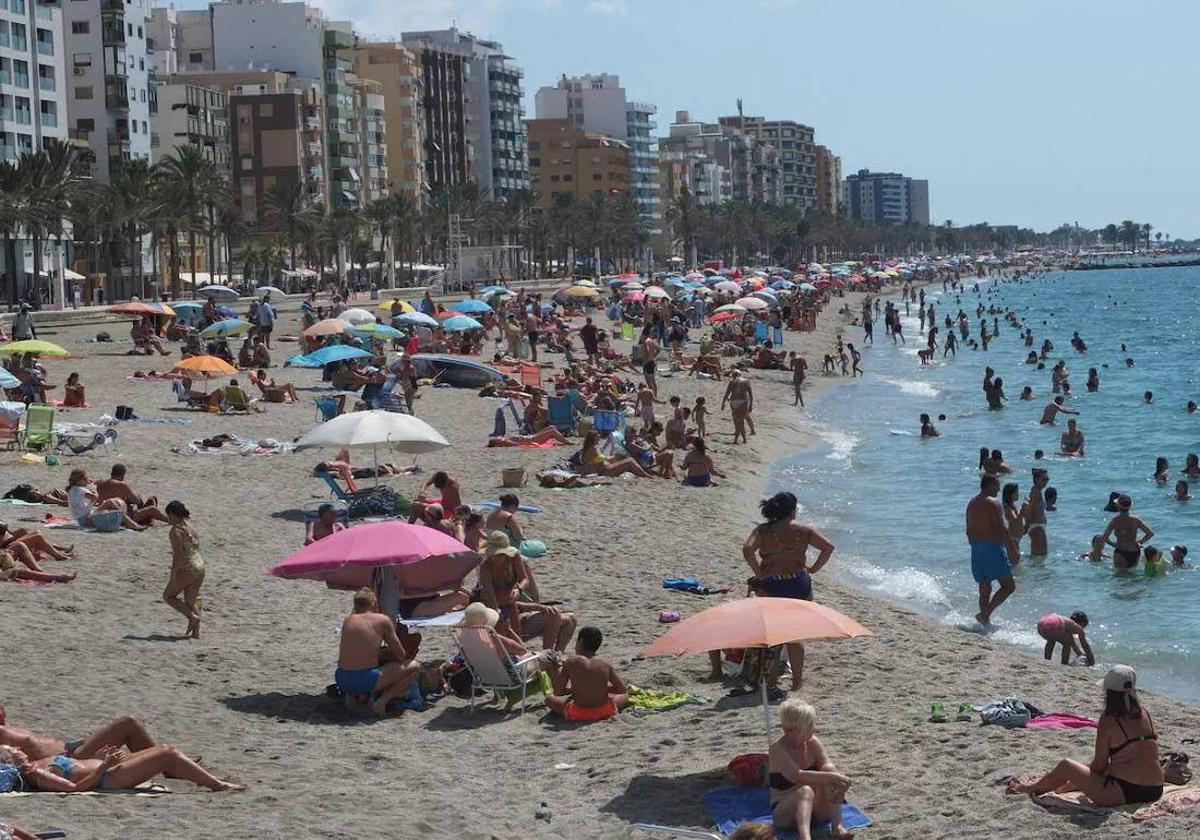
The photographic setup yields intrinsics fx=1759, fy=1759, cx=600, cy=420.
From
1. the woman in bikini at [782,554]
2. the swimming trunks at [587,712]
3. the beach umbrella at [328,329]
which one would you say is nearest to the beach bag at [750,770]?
the swimming trunks at [587,712]

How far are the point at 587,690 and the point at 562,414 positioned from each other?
16155 millimetres

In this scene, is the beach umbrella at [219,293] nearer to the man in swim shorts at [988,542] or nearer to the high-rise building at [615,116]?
the man in swim shorts at [988,542]

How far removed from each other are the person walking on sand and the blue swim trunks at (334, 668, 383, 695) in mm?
2466

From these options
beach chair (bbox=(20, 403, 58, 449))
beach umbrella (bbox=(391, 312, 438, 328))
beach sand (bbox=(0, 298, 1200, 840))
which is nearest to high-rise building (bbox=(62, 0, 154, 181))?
beach umbrella (bbox=(391, 312, 438, 328))

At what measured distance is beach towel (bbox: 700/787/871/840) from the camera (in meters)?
8.73

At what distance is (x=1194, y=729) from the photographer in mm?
10648

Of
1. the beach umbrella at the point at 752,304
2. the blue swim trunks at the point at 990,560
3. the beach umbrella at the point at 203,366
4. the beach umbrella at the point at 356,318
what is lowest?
the blue swim trunks at the point at 990,560

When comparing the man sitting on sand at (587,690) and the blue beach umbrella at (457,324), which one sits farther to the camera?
the blue beach umbrella at (457,324)

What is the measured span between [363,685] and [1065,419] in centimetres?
3184

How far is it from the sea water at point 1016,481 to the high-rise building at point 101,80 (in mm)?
42774

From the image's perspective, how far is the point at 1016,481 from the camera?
95.9 feet

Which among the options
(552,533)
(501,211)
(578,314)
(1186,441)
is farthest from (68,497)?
(501,211)

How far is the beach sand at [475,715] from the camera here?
888 cm

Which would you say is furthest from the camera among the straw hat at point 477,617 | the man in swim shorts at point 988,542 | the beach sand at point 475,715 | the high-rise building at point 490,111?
the high-rise building at point 490,111
